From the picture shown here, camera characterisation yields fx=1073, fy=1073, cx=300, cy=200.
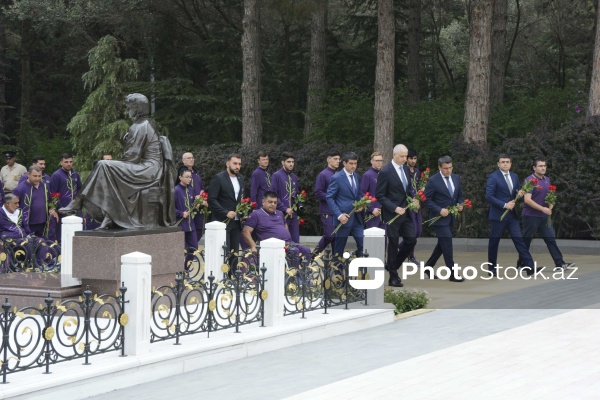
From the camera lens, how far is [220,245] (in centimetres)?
1463

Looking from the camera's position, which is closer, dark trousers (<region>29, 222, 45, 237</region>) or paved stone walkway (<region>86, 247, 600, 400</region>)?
paved stone walkway (<region>86, 247, 600, 400</region>)

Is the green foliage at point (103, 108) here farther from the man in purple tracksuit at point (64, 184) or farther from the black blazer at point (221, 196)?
the black blazer at point (221, 196)

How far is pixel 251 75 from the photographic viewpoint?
92.5ft

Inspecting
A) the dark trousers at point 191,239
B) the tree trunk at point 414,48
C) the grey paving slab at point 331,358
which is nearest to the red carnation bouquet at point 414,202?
the grey paving slab at point 331,358

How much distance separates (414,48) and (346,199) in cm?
2031

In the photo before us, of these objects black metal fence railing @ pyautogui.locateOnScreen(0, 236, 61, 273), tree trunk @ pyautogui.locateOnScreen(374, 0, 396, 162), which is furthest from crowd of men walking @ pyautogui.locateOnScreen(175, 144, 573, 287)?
tree trunk @ pyautogui.locateOnScreen(374, 0, 396, 162)

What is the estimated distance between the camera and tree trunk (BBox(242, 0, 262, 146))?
27.5 meters

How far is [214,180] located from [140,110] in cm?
404

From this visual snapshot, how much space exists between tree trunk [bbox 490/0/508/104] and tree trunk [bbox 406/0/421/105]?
310 centimetres

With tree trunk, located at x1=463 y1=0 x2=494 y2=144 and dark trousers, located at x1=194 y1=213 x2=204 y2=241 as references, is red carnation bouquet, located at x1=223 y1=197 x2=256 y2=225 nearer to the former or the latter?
dark trousers, located at x1=194 y1=213 x2=204 y2=241

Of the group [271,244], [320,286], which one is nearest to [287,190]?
[320,286]

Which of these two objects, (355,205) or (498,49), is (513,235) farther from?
(498,49)

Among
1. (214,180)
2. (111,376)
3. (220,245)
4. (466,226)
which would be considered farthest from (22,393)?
(466,226)

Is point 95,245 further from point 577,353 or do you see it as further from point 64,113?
point 64,113
